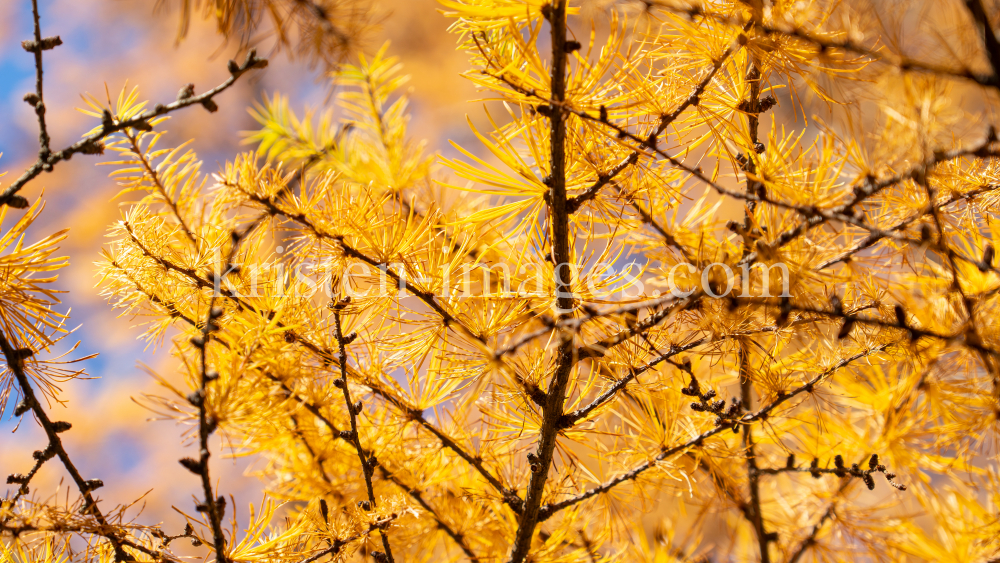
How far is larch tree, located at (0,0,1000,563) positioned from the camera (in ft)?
0.79

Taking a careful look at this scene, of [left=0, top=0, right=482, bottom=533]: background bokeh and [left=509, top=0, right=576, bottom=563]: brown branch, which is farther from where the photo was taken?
[left=0, top=0, right=482, bottom=533]: background bokeh

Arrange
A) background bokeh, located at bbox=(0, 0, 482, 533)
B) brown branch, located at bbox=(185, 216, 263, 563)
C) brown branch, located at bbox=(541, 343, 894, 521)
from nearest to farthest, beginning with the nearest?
brown branch, located at bbox=(185, 216, 263, 563), brown branch, located at bbox=(541, 343, 894, 521), background bokeh, located at bbox=(0, 0, 482, 533)

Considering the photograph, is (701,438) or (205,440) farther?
(701,438)

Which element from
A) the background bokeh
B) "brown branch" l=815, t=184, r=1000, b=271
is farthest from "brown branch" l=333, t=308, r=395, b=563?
the background bokeh

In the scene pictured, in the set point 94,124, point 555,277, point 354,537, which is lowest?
point 354,537

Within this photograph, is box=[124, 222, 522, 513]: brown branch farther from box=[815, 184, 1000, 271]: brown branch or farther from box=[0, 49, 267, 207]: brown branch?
box=[815, 184, 1000, 271]: brown branch

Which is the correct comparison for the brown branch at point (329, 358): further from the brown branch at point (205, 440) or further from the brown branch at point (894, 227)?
the brown branch at point (894, 227)

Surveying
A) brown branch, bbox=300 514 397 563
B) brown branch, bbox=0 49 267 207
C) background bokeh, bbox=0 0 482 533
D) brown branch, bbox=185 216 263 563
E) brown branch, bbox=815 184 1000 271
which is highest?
background bokeh, bbox=0 0 482 533

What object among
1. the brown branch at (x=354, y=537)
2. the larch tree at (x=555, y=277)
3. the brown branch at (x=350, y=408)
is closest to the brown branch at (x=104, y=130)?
the larch tree at (x=555, y=277)

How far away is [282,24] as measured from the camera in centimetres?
25

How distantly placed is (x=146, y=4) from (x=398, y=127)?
90 cm

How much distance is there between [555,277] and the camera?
0.92 feet

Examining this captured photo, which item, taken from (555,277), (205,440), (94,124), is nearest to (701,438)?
(555,277)

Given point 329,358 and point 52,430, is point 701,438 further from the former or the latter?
point 52,430
